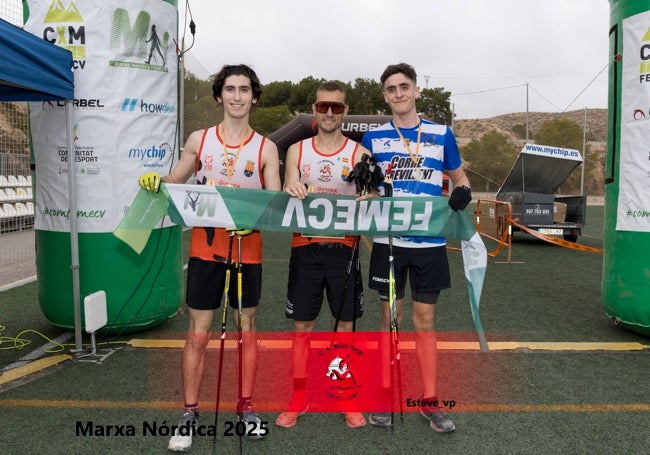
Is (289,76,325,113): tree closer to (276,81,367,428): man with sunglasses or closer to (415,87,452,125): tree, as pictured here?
(415,87,452,125): tree

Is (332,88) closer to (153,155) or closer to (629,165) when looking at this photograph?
(153,155)

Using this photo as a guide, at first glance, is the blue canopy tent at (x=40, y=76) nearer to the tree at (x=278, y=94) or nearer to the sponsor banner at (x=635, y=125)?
the sponsor banner at (x=635, y=125)

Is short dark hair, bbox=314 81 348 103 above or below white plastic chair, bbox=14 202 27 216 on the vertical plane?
above

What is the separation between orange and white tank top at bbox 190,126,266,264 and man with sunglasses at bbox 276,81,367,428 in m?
0.23

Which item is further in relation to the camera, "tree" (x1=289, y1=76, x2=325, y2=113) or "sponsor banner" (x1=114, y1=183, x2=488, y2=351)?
"tree" (x1=289, y1=76, x2=325, y2=113)

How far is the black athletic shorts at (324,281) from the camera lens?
334 cm

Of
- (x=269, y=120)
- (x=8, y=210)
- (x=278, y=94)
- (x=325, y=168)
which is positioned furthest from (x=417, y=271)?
(x=278, y=94)

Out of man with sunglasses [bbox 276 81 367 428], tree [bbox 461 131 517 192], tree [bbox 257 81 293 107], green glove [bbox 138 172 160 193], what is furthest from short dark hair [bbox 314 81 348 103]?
tree [bbox 257 81 293 107]

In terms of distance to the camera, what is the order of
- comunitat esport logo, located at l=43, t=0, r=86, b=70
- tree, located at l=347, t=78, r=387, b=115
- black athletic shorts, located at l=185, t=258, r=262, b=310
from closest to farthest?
black athletic shorts, located at l=185, t=258, r=262, b=310, comunitat esport logo, located at l=43, t=0, r=86, b=70, tree, located at l=347, t=78, r=387, b=115

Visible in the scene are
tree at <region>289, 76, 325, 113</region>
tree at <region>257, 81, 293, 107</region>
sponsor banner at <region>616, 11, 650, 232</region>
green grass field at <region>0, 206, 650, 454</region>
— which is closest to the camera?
green grass field at <region>0, 206, 650, 454</region>

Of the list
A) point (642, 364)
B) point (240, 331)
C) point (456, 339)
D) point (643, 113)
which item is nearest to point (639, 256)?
point (642, 364)

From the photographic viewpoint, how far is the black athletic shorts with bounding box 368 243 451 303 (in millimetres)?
3430

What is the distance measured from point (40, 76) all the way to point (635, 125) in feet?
16.5

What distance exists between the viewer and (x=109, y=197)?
15.4ft
